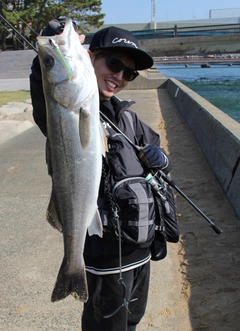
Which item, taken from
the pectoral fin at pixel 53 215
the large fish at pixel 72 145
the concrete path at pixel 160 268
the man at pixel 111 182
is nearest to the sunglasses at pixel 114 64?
the man at pixel 111 182

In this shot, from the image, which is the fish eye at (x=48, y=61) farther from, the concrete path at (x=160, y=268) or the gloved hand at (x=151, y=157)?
the concrete path at (x=160, y=268)

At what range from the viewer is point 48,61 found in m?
1.85

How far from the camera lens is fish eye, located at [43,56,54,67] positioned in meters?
1.84

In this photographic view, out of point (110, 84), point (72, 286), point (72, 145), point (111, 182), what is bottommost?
point (72, 286)

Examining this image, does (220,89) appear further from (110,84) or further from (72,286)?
(72,286)

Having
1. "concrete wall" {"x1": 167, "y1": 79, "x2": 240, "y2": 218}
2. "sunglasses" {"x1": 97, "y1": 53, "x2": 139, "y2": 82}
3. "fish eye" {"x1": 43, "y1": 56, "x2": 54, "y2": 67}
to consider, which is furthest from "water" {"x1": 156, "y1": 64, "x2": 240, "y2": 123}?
"fish eye" {"x1": 43, "y1": 56, "x2": 54, "y2": 67}

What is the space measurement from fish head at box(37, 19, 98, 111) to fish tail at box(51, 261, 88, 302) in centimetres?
87

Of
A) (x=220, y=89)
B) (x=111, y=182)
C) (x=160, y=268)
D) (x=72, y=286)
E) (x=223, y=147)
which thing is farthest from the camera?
(x=220, y=89)

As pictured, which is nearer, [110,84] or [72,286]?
[72,286]

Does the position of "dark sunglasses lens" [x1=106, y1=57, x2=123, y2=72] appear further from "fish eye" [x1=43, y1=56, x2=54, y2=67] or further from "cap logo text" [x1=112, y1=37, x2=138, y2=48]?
"fish eye" [x1=43, y1=56, x2=54, y2=67]

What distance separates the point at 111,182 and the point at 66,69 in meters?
0.67

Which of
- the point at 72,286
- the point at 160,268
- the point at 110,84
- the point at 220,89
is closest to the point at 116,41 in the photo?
the point at 110,84

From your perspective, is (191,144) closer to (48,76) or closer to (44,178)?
(44,178)

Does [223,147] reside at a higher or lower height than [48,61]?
lower
